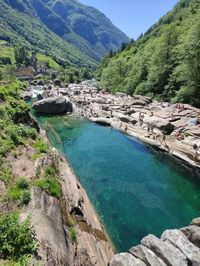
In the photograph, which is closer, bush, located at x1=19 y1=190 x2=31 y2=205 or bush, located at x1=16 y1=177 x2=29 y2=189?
bush, located at x1=19 y1=190 x2=31 y2=205

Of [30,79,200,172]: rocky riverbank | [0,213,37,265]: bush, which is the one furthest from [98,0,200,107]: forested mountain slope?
[0,213,37,265]: bush

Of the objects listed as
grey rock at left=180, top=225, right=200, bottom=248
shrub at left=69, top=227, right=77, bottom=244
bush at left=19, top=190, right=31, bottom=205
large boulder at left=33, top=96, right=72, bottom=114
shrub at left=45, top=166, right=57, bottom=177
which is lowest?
large boulder at left=33, top=96, right=72, bottom=114

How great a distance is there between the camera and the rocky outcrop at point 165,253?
16.0 metres

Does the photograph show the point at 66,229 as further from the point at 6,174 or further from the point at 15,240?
the point at 6,174

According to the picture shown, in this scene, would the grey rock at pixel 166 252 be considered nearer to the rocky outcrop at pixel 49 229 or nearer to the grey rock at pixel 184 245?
the grey rock at pixel 184 245

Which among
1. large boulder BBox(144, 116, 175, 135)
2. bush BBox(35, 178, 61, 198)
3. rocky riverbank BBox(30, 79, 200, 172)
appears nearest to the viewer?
bush BBox(35, 178, 61, 198)

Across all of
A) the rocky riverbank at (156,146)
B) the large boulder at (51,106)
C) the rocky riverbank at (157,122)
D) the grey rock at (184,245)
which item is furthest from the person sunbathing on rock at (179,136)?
the large boulder at (51,106)

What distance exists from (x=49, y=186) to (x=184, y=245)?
11833 mm

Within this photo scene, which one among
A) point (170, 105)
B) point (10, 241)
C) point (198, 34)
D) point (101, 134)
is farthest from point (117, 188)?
point (198, 34)

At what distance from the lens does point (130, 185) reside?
3372cm

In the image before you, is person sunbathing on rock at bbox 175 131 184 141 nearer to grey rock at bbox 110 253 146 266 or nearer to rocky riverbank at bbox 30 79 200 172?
rocky riverbank at bbox 30 79 200 172

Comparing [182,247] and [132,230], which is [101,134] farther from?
[182,247]

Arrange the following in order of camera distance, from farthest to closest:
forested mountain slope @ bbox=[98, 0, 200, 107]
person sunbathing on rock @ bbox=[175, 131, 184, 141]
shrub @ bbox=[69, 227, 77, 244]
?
forested mountain slope @ bbox=[98, 0, 200, 107] < person sunbathing on rock @ bbox=[175, 131, 184, 141] < shrub @ bbox=[69, 227, 77, 244]

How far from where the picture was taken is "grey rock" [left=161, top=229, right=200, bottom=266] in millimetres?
16281
